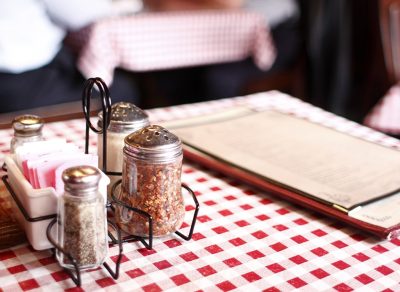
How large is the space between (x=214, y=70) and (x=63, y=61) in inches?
31.7

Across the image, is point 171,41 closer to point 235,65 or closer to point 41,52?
point 235,65

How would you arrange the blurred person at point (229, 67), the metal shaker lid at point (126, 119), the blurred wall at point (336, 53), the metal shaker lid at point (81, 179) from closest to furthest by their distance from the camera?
the metal shaker lid at point (81, 179) < the metal shaker lid at point (126, 119) < the blurred person at point (229, 67) < the blurred wall at point (336, 53)

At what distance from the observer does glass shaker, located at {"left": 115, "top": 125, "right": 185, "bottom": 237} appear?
0.81 meters

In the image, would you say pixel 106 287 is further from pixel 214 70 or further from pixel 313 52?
pixel 313 52

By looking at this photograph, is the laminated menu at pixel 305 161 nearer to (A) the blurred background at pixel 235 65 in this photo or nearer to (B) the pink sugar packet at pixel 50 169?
(B) the pink sugar packet at pixel 50 169

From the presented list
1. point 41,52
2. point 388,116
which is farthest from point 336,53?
point 41,52

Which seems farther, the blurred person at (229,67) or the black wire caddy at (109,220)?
the blurred person at (229,67)

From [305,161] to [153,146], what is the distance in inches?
17.5

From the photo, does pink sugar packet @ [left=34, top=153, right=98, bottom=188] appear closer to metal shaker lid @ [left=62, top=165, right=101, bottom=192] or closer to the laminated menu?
metal shaker lid @ [left=62, top=165, right=101, bottom=192]

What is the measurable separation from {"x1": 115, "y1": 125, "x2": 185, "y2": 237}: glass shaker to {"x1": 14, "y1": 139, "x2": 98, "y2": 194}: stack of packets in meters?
0.06

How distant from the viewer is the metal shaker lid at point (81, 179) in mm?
697

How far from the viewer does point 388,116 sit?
6.72ft

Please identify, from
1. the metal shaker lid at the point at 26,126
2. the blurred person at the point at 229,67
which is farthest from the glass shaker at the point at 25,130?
the blurred person at the point at 229,67

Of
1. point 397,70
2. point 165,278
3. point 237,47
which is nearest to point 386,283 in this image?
point 165,278
